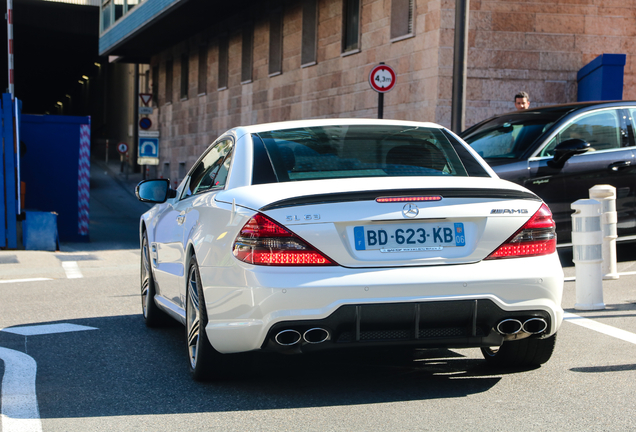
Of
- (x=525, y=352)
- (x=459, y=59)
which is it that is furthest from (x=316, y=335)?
(x=459, y=59)

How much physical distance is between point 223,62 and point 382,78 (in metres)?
16.5

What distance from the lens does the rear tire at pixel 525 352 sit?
5211 millimetres

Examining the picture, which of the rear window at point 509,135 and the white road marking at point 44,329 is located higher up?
the rear window at point 509,135

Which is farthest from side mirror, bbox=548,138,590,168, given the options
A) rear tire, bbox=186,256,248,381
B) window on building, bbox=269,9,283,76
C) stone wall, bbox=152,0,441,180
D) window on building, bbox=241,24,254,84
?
window on building, bbox=241,24,254,84

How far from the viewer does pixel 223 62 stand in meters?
31.6

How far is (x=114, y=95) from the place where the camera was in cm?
5672

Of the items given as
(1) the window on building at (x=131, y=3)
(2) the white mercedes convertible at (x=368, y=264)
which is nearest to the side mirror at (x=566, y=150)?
(2) the white mercedes convertible at (x=368, y=264)

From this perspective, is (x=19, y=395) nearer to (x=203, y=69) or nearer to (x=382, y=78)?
(x=382, y=78)

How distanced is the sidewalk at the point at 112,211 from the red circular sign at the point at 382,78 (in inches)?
198

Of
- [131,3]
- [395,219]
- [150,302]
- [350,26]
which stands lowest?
[150,302]

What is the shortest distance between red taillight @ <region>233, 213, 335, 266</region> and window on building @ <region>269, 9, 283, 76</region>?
22.1m

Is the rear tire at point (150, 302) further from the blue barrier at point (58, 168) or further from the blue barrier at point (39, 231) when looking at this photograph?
the blue barrier at point (58, 168)

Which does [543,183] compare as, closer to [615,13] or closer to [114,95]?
[615,13]

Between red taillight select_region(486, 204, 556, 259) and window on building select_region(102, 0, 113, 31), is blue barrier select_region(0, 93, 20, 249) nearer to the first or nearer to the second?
red taillight select_region(486, 204, 556, 259)
